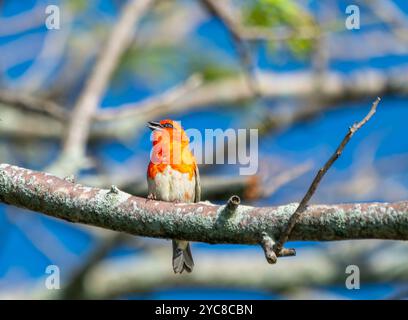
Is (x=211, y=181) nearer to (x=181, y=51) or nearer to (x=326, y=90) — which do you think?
(x=326, y=90)

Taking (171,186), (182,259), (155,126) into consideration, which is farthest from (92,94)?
(182,259)

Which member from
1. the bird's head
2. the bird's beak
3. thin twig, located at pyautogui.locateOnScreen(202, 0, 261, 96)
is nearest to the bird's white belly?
the bird's head

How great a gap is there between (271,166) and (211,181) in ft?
7.57

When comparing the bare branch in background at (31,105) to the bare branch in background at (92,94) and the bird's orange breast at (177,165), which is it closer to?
the bare branch in background at (92,94)

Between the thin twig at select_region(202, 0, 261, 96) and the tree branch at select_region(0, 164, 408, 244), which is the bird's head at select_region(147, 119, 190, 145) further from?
the tree branch at select_region(0, 164, 408, 244)

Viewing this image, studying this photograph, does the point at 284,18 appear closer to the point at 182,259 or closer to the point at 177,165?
the point at 177,165

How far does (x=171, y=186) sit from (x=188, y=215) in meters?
2.47

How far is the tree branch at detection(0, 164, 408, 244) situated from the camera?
10.8 feet

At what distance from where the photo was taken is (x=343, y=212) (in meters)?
3.35

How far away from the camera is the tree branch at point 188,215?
10.8ft

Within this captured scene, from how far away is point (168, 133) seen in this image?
6578 mm

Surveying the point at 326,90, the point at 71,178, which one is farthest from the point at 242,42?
the point at 71,178

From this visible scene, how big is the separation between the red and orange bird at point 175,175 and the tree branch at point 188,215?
2.08 m

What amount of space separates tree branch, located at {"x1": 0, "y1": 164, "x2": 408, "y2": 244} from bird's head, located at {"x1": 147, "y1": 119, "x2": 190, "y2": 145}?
2.68 metres
